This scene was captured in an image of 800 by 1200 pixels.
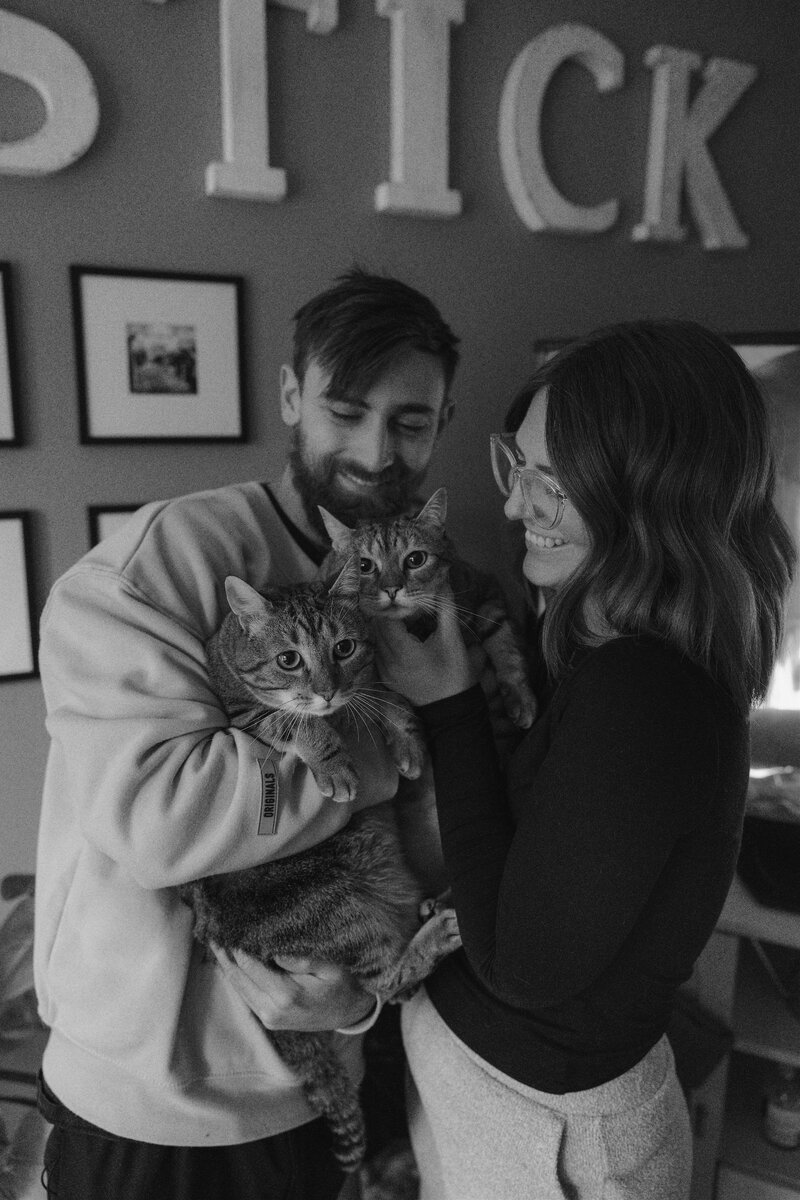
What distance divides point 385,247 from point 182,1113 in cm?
181

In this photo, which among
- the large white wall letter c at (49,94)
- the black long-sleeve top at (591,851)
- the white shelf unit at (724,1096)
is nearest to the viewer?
the black long-sleeve top at (591,851)

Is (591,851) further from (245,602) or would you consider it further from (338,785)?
(245,602)

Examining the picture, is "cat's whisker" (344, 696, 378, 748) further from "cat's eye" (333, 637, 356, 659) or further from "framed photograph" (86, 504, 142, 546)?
"framed photograph" (86, 504, 142, 546)

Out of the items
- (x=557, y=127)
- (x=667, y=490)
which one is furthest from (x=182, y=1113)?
(x=557, y=127)

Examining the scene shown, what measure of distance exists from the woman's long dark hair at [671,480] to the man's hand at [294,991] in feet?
2.23

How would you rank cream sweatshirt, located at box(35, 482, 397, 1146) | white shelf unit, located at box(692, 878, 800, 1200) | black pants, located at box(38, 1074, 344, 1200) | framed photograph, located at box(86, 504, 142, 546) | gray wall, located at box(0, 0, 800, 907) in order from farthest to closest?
white shelf unit, located at box(692, 878, 800, 1200), framed photograph, located at box(86, 504, 142, 546), gray wall, located at box(0, 0, 800, 907), black pants, located at box(38, 1074, 344, 1200), cream sweatshirt, located at box(35, 482, 397, 1146)

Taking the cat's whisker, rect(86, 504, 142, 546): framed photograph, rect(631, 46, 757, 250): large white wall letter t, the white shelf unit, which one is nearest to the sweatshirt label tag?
the cat's whisker

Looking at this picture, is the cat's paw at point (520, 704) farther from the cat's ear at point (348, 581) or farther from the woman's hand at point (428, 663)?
the cat's ear at point (348, 581)

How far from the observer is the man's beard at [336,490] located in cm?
145

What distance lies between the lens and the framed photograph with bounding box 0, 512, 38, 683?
175cm

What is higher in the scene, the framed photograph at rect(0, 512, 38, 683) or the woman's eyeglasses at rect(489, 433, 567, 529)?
the woman's eyeglasses at rect(489, 433, 567, 529)

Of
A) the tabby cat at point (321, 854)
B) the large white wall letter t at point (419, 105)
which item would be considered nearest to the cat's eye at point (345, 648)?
the tabby cat at point (321, 854)

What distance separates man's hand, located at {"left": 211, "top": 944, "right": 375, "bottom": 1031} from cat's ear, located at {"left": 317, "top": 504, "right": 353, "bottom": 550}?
25.5 inches

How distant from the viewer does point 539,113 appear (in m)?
2.12
